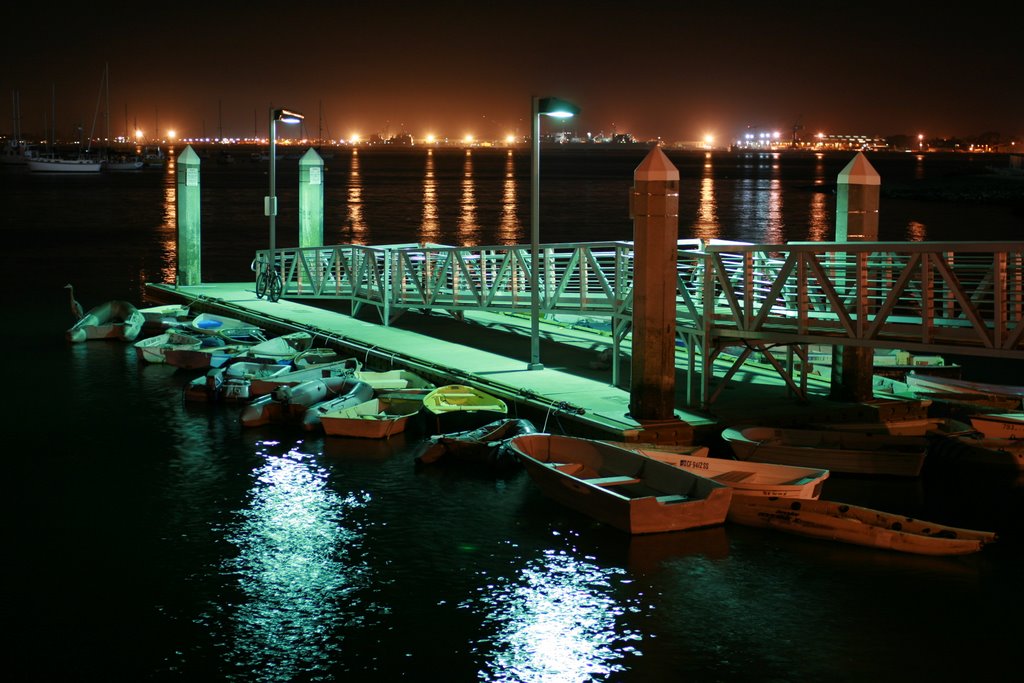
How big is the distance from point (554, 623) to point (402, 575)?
2096 mm

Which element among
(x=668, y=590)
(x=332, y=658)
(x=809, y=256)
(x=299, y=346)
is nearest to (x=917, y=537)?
(x=668, y=590)

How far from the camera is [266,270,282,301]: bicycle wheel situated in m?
31.5

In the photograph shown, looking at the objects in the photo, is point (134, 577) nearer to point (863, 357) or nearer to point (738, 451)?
point (738, 451)

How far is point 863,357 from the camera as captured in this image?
62.2 feet

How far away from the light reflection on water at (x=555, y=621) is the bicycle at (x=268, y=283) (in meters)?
18.8

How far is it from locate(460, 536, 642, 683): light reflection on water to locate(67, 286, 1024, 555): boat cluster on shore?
1246 mm

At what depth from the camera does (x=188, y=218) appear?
3381 centimetres

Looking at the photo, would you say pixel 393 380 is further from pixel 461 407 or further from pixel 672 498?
pixel 672 498

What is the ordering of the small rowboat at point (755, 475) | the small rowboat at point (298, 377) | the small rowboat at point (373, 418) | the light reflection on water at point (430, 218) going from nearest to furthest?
1. the small rowboat at point (755, 475)
2. the small rowboat at point (373, 418)
3. the small rowboat at point (298, 377)
4. the light reflection on water at point (430, 218)

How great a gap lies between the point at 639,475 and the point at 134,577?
589 cm

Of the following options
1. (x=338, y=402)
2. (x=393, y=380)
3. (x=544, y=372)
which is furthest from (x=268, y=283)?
(x=544, y=372)

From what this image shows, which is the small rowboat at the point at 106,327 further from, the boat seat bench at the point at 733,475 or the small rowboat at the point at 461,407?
the boat seat bench at the point at 733,475

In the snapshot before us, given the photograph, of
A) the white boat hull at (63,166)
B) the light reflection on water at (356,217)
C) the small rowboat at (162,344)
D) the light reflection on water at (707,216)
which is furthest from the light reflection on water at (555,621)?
the white boat hull at (63,166)

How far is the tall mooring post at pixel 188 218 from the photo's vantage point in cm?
3378
